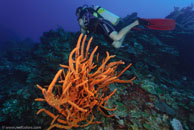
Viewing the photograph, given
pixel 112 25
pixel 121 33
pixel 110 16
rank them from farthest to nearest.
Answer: pixel 110 16 < pixel 112 25 < pixel 121 33

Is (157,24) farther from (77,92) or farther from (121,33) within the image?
(77,92)

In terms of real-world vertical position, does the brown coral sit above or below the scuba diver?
below

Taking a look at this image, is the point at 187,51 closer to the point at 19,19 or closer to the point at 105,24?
the point at 105,24

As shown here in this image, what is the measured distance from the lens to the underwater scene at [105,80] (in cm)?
144

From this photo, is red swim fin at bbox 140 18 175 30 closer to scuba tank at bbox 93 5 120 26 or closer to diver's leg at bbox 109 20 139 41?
diver's leg at bbox 109 20 139 41

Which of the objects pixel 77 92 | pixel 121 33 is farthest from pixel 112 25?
pixel 77 92

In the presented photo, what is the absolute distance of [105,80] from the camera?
1.57 meters

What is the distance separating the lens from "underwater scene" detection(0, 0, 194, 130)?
1436mm

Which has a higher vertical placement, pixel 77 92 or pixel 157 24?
pixel 157 24

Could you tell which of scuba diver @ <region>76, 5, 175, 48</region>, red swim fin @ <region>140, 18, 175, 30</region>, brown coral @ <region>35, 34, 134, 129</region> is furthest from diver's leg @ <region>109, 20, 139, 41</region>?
brown coral @ <region>35, 34, 134, 129</region>

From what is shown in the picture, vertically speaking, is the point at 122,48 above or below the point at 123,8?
below

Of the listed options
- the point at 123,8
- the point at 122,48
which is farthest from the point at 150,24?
the point at 123,8

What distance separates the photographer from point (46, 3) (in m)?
91.9

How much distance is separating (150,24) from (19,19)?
80070mm
